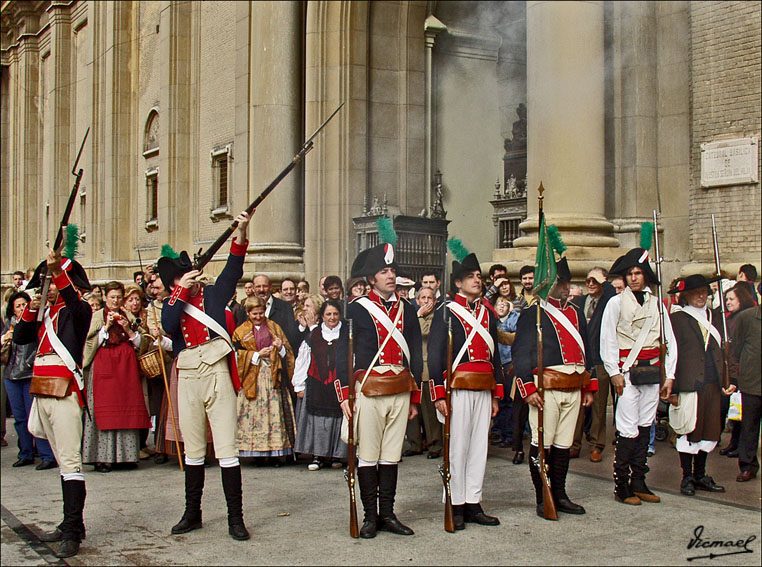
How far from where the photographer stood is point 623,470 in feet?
24.4

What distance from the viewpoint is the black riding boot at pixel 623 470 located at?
293 inches

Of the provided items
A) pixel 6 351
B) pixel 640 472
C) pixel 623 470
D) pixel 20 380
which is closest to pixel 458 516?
pixel 623 470

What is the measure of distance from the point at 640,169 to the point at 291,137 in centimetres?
686

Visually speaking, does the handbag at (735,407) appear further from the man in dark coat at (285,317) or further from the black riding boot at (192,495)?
the black riding boot at (192,495)

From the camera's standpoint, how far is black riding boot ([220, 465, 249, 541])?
21.6 feet

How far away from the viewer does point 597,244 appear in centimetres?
1086

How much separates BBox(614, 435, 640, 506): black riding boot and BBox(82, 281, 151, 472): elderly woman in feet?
15.3

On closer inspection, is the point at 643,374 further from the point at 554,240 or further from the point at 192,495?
the point at 192,495

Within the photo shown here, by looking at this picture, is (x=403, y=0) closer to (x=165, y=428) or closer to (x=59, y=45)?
(x=59, y=45)

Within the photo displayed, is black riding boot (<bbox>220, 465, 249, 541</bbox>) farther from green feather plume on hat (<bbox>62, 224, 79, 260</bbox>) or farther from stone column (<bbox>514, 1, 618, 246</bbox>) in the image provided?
stone column (<bbox>514, 1, 618, 246</bbox>)

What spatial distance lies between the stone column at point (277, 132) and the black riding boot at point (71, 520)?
9.95 meters

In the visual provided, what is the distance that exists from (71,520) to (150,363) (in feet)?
11.3

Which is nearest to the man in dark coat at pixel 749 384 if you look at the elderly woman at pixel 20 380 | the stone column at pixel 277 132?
the elderly woman at pixel 20 380

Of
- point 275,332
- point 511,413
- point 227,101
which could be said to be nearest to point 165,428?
point 275,332
